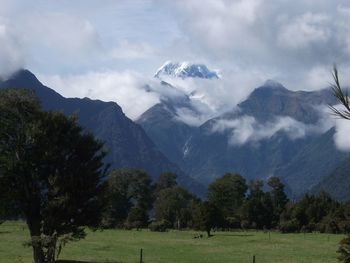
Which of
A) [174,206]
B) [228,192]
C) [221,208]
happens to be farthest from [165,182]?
[221,208]

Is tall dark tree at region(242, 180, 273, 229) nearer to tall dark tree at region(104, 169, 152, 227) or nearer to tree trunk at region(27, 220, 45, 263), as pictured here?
tall dark tree at region(104, 169, 152, 227)

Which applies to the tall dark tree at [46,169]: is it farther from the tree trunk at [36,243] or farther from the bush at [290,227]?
the bush at [290,227]

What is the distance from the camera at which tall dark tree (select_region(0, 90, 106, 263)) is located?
33.4m

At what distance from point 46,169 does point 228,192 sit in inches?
4706

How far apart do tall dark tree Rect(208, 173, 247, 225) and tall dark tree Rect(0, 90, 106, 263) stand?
105 m

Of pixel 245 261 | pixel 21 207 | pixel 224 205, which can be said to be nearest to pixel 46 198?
pixel 21 207

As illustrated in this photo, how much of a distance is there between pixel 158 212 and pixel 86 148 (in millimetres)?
114239

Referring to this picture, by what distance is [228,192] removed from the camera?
15138 cm

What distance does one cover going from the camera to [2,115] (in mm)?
33531

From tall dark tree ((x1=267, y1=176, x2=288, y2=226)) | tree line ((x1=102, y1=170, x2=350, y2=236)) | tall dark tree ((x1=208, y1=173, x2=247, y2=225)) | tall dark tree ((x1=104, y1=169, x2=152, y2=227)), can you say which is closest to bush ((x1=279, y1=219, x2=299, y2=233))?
tree line ((x1=102, y1=170, x2=350, y2=236))

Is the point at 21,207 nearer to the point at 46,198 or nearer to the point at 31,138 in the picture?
the point at 46,198

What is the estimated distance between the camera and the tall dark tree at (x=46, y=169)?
3344 cm

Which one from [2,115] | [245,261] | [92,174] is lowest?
[245,261]

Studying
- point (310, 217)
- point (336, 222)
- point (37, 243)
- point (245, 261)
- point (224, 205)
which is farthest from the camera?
point (224, 205)
